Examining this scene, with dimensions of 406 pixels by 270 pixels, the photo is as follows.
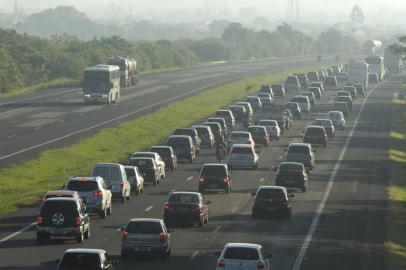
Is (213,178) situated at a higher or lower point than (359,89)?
higher

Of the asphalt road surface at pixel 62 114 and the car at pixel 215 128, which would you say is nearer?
the asphalt road surface at pixel 62 114

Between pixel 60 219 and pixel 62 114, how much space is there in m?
72.1

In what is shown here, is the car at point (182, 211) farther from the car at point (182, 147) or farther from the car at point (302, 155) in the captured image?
the car at point (182, 147)

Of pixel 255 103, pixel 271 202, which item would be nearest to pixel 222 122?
pixel 255 103

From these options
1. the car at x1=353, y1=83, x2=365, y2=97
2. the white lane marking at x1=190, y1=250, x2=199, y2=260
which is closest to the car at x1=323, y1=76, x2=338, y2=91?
the car at x1=353, y1=83, x2=365, y2=97

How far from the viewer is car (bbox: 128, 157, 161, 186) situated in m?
68.4

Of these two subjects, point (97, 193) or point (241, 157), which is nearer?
point (97, 193)

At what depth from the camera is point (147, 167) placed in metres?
68.7

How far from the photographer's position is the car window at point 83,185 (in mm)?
51656

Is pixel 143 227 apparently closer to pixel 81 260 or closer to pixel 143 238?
pixel 143 238

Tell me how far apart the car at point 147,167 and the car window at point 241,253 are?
105 feet

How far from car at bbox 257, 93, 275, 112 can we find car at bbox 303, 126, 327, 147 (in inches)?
963

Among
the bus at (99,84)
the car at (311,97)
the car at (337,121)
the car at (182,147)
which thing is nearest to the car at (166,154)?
the car at (182,147)

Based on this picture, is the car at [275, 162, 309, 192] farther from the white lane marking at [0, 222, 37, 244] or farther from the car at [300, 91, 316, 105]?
the car at [300, 91, 316, 105]
